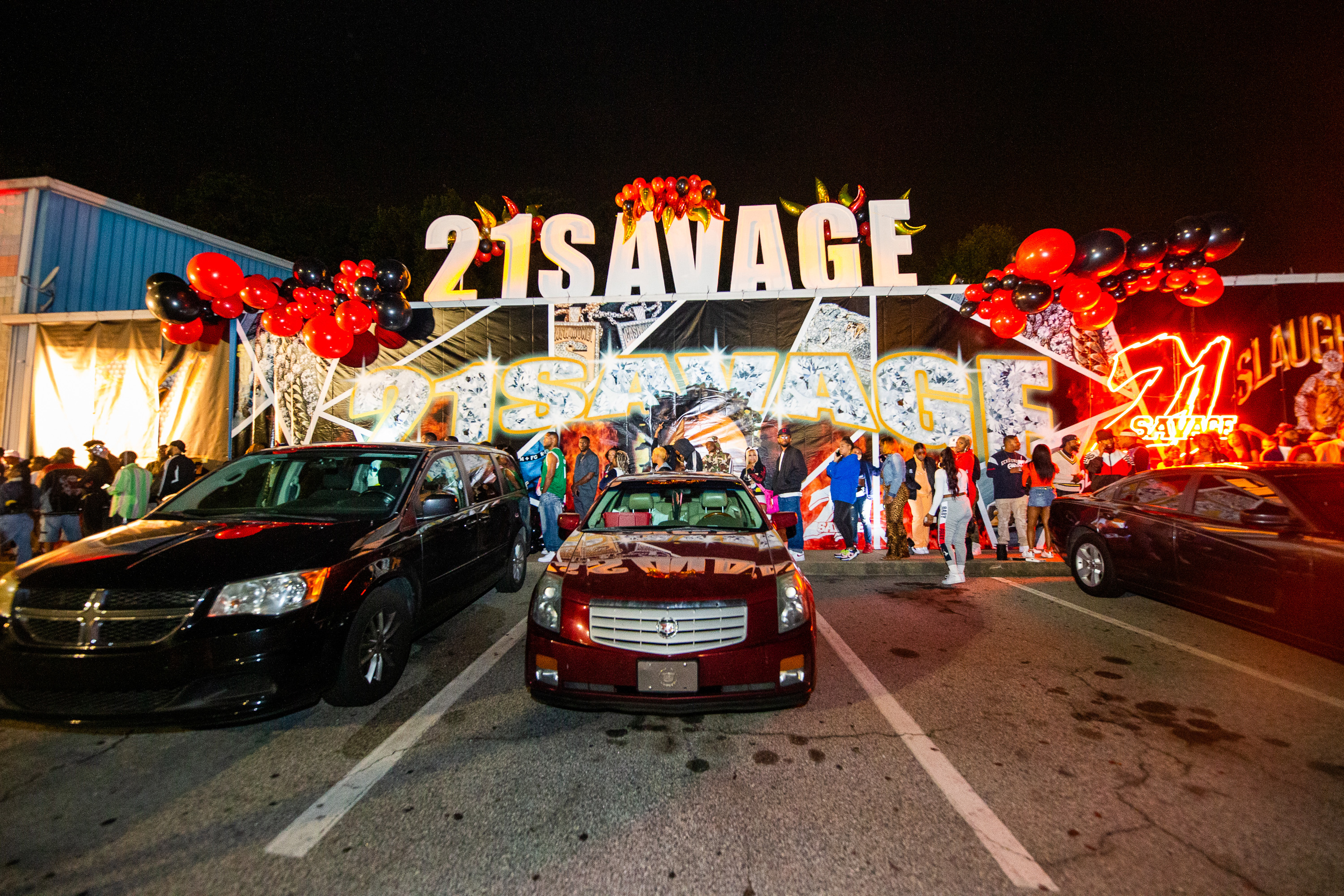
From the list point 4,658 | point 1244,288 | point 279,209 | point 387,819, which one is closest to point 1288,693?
point 387,819

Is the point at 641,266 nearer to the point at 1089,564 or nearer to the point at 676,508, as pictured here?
the point at 676,508

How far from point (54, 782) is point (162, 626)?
34.9 inches

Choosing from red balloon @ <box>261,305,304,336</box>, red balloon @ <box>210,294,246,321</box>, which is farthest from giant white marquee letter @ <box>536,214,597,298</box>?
red balloon @ <box>210,294,246,321</box>

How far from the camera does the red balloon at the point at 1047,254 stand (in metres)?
7.66

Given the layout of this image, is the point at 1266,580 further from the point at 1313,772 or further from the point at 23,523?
the point at 23,523

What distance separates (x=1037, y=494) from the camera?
7734 mm

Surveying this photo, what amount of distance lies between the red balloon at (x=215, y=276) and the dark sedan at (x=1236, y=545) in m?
12.0

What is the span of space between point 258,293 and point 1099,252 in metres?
12.4

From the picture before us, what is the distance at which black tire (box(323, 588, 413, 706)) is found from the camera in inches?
125

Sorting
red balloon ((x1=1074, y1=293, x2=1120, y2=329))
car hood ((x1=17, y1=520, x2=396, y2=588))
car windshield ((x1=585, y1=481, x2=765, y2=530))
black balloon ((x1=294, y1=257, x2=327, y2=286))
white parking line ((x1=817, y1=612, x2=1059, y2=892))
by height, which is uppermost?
black balloon ((x1=294, y1=257, x2=327, y2=286))

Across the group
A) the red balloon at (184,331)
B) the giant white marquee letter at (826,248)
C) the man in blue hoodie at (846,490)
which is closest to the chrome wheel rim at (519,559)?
the man in blue hoodie at (846,490)

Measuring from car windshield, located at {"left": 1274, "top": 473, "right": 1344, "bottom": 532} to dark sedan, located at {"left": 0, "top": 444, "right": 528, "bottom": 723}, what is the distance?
6358mm

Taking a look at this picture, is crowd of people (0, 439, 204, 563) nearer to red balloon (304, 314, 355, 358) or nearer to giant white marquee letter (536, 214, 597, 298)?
red balloon (304, 314, 355, 358)

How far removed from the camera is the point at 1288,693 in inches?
139
